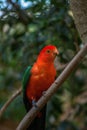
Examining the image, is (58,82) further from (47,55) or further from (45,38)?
(45,38)

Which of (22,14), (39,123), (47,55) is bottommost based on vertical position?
(39,123)

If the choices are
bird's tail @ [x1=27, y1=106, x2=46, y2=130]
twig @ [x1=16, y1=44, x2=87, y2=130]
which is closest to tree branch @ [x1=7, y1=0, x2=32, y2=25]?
bird's tail @ [x1=27, y1=106, x2=46, y2=130]

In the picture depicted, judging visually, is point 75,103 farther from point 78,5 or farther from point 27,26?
point 78,5

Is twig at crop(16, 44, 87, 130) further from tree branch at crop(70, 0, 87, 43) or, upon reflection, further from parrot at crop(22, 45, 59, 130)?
parrot at crop(22, 45, 59, 130)

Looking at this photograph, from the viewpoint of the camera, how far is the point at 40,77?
3406 mm

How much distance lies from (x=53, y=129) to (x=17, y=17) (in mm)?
Result: 1283

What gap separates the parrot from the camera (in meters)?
3.39

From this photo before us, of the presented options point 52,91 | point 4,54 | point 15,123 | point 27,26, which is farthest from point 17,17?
point 15,123

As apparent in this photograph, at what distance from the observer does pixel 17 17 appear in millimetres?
4582

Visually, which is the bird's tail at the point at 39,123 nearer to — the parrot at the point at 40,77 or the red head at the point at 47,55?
the parrot at the point at 40,77

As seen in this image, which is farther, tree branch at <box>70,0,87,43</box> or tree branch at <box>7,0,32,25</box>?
tree branch at <box>7,0,32,25</box>

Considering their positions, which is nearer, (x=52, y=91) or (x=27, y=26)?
(x=52, y=91)

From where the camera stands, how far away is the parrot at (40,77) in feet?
11.1

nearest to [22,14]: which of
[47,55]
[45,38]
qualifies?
[45,38]
